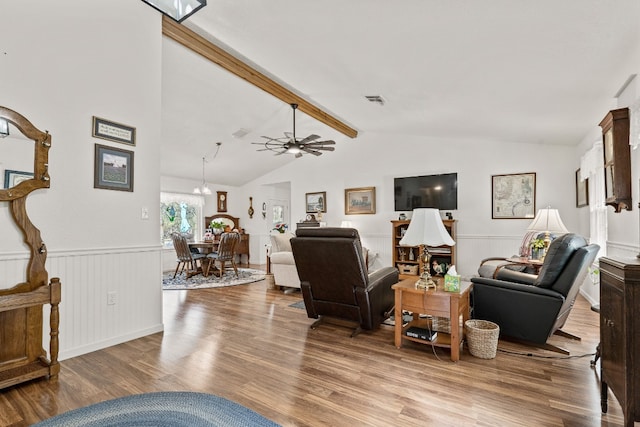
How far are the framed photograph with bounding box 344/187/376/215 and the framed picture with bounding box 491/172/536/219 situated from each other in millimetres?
2343

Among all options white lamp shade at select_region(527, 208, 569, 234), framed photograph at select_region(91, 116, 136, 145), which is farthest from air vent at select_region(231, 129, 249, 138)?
white lamp shade at select_region(527, 208, 569, 234)

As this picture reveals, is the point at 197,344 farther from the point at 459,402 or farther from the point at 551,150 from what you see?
the point at 551,150

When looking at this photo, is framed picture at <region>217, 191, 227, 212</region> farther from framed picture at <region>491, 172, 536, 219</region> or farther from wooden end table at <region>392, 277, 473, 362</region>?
wooden end table at <region>392, 277, 473, 362</region>

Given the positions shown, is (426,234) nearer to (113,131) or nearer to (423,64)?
(423,64)

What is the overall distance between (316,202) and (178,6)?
6.27m

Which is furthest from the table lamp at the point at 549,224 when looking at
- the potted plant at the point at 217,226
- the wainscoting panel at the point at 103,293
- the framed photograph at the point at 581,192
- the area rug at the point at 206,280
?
the potted plant at the point at 217,226

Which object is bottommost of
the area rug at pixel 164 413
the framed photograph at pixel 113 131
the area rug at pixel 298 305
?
the area rug at pixel 298 305

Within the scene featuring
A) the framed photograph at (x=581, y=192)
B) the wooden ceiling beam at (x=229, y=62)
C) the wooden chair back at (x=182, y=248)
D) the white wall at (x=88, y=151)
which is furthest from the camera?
the wooden chair back at (x=182, y=248)

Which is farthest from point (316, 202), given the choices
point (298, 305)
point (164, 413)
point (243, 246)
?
point (164, 413)

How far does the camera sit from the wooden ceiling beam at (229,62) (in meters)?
3.38

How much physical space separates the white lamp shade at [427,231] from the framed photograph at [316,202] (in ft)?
16.2

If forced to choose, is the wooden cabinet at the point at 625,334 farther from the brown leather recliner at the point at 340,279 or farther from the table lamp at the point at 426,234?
the brown leather recliner at the point at 340,279

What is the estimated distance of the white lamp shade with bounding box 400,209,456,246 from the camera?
254 centimetres

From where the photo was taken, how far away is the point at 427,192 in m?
6.22
